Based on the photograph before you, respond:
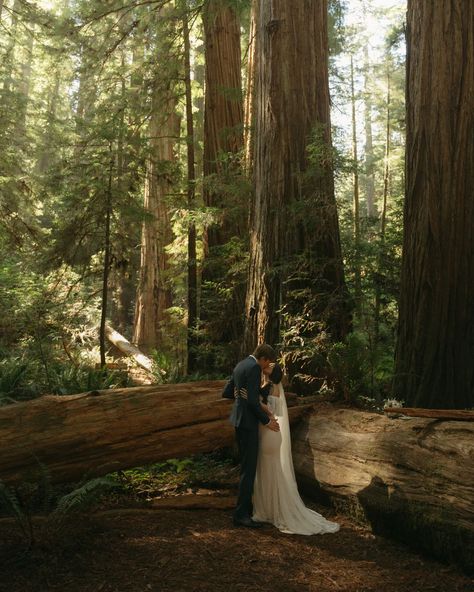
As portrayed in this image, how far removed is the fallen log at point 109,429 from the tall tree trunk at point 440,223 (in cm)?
164

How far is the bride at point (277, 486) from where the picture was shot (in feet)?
18.2

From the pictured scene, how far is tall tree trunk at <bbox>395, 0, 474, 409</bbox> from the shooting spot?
6332 mm

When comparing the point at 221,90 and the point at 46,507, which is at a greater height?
the point at 221,90

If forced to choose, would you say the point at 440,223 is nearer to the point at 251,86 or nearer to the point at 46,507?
the point at 46,507

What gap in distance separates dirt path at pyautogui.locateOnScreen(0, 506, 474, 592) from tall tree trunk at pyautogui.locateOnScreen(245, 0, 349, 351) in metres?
3.24

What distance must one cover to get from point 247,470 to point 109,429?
5.05 feet

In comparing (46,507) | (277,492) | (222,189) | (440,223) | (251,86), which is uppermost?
(251,86)

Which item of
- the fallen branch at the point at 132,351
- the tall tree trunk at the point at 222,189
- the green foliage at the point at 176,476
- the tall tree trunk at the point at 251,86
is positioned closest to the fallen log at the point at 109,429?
the green foliage at the point at 176,476

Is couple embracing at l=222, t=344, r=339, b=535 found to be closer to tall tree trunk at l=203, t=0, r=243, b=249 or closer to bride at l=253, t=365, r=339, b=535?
bride at l=253, t=365, r=339, b=535

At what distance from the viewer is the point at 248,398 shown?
18.3 feet

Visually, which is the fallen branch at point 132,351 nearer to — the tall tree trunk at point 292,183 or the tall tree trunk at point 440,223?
the tall tree trunk at point 292,183

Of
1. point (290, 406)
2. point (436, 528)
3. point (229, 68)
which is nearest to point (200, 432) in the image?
point (290, 406)

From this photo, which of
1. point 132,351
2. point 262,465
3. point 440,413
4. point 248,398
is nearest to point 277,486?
point 262,465

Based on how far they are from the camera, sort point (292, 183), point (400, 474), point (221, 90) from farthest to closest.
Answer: point (221, 90) → point (292, 183) → point (400, 474)
